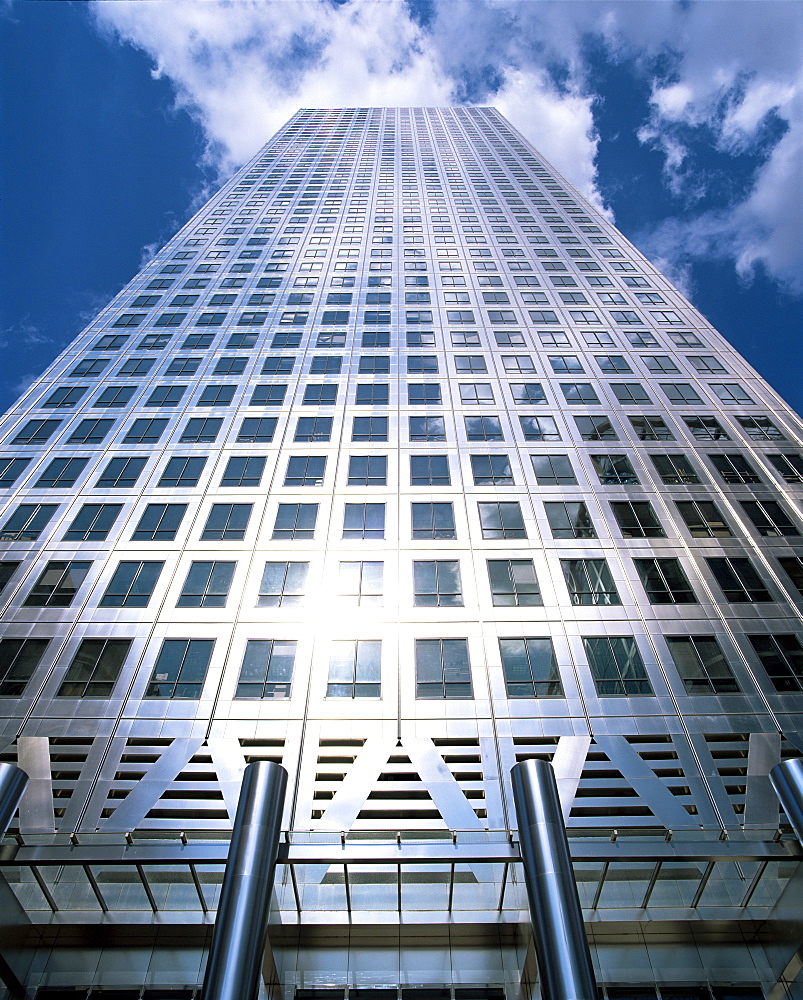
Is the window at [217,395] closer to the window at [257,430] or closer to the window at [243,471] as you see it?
the window at [257,430]

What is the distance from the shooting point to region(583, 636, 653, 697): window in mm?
22188

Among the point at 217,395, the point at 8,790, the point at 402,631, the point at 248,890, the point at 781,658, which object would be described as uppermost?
the point at 217,395

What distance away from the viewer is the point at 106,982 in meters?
15.9

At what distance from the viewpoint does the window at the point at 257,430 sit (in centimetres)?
3322

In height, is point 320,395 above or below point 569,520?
above

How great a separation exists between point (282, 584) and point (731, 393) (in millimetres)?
26151

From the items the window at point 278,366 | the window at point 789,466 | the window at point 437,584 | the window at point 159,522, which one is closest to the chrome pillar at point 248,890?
the window at point 437,584

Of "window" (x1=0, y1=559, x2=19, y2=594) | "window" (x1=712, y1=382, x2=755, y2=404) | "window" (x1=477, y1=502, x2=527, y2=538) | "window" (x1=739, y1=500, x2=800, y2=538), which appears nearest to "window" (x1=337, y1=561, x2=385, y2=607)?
"window" (x1=477, y1=502, x2=527, y2=538)

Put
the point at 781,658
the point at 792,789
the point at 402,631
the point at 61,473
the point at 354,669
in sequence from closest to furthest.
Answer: the point at 792,789, the point at 354,669, the point at 781,658, the point at 402,631, the point at 61,473

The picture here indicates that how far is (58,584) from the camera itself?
84.7ft

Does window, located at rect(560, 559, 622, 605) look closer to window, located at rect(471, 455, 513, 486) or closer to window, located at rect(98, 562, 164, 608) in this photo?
window, located at rect(471, 455, 513, 486)

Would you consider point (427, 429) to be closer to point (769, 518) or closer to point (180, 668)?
A: point (769, 518)

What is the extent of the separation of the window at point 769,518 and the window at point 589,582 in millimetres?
7580

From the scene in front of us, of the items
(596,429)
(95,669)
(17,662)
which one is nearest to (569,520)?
(596,429)
